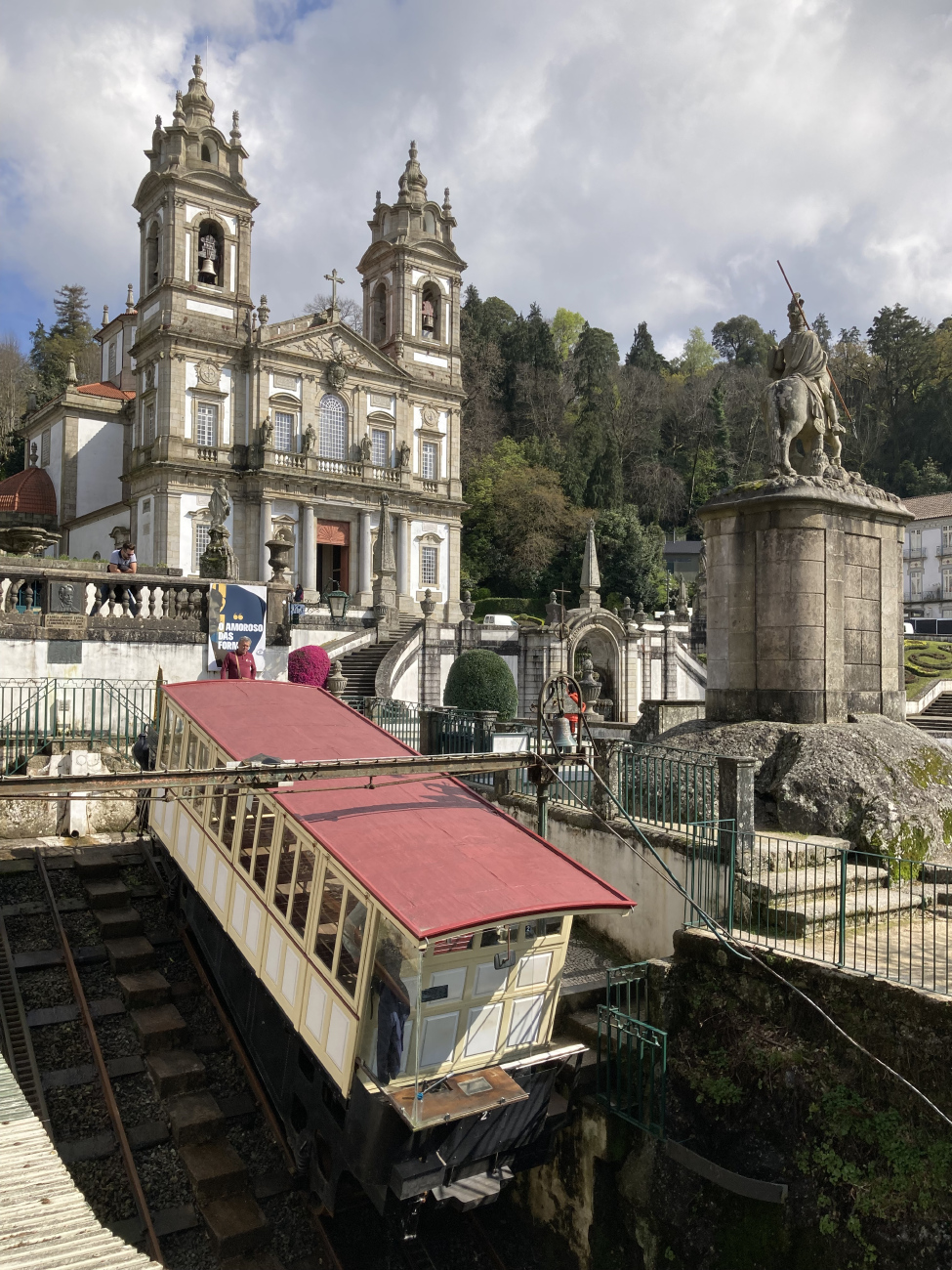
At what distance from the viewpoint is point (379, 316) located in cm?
4897

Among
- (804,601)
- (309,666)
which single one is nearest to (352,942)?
(804,601)

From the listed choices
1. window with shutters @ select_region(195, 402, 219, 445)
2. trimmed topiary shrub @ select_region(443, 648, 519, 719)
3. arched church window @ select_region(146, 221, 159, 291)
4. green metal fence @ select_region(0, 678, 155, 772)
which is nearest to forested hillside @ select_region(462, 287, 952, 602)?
window with shutters @ select_region(195, 402, 219, 445)

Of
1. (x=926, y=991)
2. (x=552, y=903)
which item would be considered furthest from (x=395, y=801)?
(x=926, y=991)

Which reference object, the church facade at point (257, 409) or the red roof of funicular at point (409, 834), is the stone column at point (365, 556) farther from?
the red roof of funicular at point (409, 834)

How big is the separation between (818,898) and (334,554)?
1455 inches

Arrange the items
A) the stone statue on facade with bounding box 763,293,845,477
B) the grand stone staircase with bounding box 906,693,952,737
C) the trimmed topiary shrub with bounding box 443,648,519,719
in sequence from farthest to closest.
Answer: the grand stone staircase with bounding box 906,693,952,737, the trimmed topiary shrub with bounding box 443,648,519,719, the stone statue on facade with bounding box 763,293,845,477

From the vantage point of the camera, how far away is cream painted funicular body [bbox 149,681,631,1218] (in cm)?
Result: 705

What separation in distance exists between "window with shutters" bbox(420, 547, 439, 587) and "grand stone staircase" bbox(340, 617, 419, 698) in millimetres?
15270

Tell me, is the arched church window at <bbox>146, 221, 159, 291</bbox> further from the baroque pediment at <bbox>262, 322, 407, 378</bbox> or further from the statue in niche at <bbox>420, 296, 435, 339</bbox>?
the statue in niche at <bbox>420, 296, 435, 339</bbox>

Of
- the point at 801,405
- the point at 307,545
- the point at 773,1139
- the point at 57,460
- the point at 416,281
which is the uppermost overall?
the point at 416,281

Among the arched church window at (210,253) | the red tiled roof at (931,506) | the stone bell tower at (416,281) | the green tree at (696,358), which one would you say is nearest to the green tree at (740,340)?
the green tree at (696,358)

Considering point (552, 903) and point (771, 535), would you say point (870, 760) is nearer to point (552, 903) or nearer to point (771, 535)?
point (771, 535)

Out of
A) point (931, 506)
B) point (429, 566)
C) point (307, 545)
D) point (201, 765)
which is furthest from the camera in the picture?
point (931, 506)

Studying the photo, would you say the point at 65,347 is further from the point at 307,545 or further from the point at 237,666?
the point at 237,666
